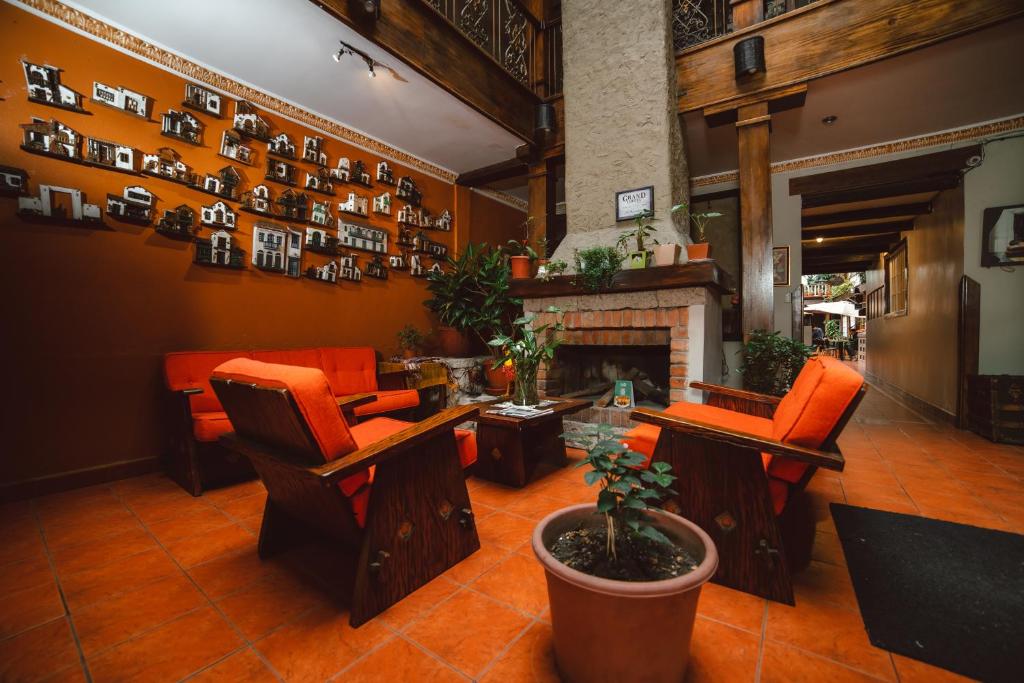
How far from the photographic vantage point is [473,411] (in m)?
1.74

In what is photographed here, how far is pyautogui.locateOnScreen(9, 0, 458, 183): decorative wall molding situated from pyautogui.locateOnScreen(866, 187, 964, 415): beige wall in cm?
595

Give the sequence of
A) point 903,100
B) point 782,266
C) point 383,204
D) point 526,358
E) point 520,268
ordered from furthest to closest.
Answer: point 782,266 → point 383,204 → point 520,268 → point 903,100 → point 526,358

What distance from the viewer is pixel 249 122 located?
11.1ft

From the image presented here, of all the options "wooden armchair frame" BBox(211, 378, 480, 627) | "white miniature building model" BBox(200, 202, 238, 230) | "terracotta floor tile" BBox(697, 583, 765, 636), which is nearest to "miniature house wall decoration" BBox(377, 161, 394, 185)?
"white miniature building model" BBox(200, 202, 238, 230)

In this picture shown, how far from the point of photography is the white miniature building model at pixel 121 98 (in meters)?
2.66

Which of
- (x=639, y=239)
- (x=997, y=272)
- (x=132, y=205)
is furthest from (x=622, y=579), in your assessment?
(x=997, y=272)

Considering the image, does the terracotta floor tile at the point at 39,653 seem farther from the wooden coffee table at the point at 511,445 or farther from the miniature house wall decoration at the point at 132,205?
the miniature house wall decoration at the point at 132,205

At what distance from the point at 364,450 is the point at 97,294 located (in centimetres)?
274

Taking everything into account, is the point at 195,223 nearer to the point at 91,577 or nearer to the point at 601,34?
the point at 91,577

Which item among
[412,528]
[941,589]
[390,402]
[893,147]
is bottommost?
[941,589]

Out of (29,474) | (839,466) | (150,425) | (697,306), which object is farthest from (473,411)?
(29,474)

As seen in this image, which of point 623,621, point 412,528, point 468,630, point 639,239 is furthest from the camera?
point 639,239

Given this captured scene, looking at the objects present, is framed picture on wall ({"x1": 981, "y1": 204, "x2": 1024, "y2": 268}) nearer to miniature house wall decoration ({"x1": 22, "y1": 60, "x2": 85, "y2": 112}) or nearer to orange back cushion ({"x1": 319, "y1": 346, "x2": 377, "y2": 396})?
orange back cushion ({"x1": 319, "y1": 346, "x2": 377, "y2": 396})

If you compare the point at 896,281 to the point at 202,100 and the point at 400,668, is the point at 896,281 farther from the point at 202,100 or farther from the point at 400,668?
the point at 202,100
